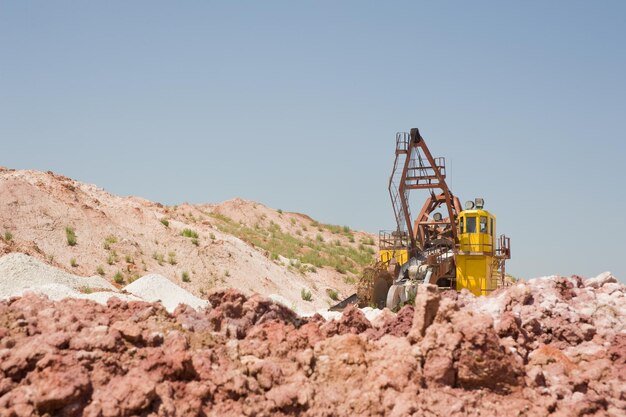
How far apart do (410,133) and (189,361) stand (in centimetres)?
1552

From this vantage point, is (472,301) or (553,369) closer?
(553,369)

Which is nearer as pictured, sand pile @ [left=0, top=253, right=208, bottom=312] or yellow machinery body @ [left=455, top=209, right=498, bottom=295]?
sand pile @ [left=0, top=253, right=208, bottom=312]

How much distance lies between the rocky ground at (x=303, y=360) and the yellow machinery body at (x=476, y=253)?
901 cm

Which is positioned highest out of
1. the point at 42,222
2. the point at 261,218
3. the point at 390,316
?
the point at 261,218

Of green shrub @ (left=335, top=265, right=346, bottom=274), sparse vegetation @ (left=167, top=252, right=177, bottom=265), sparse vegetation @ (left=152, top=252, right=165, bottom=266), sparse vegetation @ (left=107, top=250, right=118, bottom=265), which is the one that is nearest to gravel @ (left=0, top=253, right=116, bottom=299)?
sparse vegetation @ (left=107, top=250, right=118, bottom=265)

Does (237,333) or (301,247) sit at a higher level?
(301,247)

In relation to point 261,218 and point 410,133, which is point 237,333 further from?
point 261,218

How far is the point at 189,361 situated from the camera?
748 centimetres

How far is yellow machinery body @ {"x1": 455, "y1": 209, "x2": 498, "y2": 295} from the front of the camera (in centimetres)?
1922

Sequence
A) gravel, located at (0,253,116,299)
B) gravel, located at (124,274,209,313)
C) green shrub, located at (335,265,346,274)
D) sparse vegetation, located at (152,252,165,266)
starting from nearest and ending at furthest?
gravel, located at (0,253,116,299) → gravel, located at (124,274,209,313) → sparse vegetation, located at (152,252,165,266) → green shrub, located at (335,265,346,274)

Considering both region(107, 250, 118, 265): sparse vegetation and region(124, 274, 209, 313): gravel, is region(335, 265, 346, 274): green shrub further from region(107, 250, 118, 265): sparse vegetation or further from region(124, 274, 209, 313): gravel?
region(124, 274, 209, 313): gravel

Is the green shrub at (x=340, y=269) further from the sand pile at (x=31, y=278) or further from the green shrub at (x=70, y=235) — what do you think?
the sand pile at (x=31, y=278)

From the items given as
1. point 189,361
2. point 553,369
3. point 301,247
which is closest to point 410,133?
point 553,369

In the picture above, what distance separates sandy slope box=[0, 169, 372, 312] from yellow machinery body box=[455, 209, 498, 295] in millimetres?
8539
